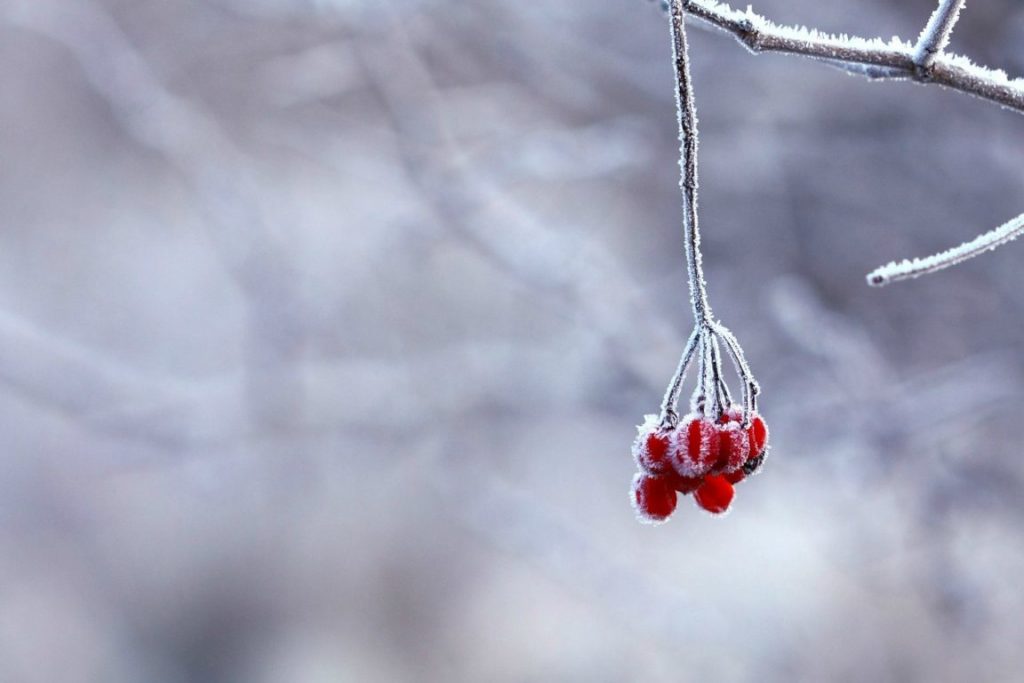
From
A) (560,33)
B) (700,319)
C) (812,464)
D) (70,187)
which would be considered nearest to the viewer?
(700,319)

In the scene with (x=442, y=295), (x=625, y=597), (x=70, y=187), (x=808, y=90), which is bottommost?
(x=625, y=597)

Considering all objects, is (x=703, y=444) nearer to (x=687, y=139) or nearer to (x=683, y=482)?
(x=683, y=482)

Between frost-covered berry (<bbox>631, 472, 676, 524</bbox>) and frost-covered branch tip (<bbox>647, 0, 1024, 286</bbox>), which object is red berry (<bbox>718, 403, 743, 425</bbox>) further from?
frost-covered branch tip (<bbox>647, 0, 1024, 286</bbox>)

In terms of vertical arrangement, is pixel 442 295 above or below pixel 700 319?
above

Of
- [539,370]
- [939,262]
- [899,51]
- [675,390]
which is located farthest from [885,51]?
[539,370]

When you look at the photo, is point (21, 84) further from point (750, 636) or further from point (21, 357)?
point (750, 636)

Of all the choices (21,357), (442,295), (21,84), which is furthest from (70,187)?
(21,357)

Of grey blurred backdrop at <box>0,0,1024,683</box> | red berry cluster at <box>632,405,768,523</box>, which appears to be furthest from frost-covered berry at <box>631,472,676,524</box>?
grey blurred backdrop at <box>0,0,1024,683</box>
